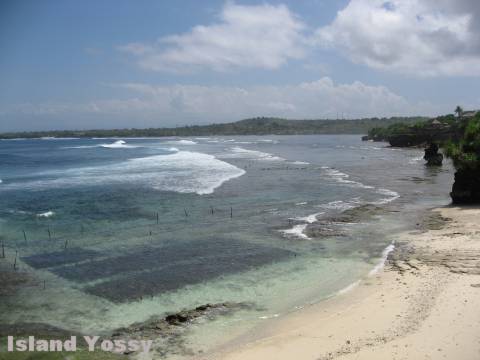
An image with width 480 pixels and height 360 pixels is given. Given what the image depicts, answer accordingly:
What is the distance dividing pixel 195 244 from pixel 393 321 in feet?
36.7

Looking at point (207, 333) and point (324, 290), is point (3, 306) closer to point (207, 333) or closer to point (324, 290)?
point (207, 333)

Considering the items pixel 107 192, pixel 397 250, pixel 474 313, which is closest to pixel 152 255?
pixel 397 250

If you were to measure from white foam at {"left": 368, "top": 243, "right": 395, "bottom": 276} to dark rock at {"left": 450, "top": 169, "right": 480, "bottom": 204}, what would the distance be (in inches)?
406

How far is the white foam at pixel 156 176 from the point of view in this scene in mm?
40125

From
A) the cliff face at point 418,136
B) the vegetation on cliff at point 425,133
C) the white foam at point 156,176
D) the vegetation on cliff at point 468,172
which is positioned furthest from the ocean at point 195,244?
the cliff face at point 418,136

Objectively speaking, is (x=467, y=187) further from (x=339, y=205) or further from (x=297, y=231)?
(x=297, y=231)

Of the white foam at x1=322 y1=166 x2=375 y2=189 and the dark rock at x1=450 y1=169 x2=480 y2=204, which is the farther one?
the white foam at x1=322 y1=166 x2=375 y2=189

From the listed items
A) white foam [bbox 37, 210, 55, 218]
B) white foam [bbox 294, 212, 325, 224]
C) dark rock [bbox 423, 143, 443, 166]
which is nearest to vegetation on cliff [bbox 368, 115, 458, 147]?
dark rock [bbox 423, 143, 443, 166]

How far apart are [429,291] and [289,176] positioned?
32.3 metres

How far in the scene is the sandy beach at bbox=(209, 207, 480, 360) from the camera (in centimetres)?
1101

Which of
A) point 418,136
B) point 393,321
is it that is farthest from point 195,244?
point 418,136

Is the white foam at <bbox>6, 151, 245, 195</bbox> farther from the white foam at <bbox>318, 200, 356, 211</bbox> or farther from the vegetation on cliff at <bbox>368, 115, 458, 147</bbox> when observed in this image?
the vegetation on cliff at <bbox>368, 115, 458, 147</bbox>

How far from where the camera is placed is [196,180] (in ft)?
141

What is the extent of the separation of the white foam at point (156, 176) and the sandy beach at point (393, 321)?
22.0m
